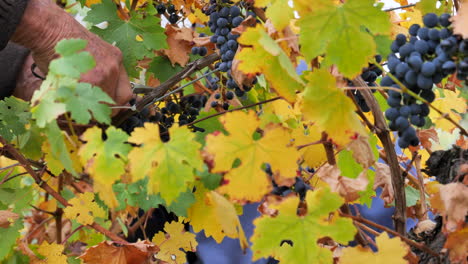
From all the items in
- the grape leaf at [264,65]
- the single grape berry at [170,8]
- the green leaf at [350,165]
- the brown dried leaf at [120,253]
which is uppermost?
the grape leaf at [264,65]

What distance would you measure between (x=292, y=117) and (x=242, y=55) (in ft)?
1.65

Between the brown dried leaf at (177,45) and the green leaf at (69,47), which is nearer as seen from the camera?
the green leaf at (69,47)

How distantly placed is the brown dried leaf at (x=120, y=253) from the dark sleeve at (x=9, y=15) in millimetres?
466

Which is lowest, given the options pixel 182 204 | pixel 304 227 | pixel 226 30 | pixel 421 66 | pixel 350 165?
pixel 182 204

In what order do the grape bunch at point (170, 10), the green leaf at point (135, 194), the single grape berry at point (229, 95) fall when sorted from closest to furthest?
the green leaf at point (135, 194), the single grape berry at point (229, 95), the grape bunch at point (170, 10)

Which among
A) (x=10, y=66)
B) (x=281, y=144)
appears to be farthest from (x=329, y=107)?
(x=10, y=66)

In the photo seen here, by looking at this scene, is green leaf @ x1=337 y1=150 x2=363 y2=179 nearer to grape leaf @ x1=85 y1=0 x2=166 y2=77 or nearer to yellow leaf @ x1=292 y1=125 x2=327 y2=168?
yellow leaf @ x1=292 y1=125 x2=327 y2=168

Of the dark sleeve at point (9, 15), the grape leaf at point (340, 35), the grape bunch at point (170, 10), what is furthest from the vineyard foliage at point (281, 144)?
the grape bunch at point (170, 10)

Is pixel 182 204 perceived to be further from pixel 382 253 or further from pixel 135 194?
pixel 382 253

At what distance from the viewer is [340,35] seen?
836mm

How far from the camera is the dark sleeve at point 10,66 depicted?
1.35 m

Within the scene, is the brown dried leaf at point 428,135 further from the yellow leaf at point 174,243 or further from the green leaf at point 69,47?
the green leaf at point 69,47

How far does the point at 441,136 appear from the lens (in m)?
1.74

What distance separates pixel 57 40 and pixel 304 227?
0.64 metres
